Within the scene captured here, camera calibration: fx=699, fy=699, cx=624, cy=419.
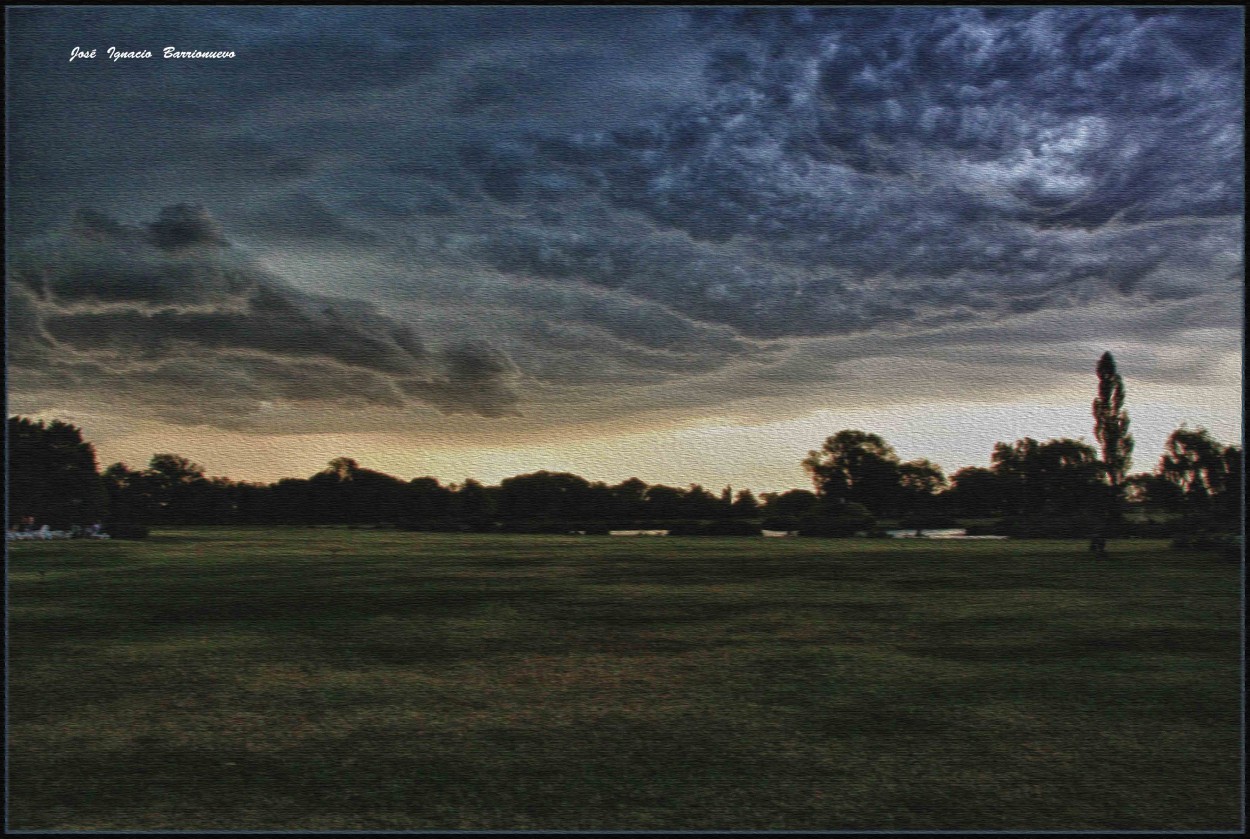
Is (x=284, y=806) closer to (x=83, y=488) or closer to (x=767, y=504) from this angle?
(x=83, y=488)

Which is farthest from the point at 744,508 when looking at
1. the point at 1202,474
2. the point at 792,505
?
the point at 1202,474

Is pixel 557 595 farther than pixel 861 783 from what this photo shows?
Yes

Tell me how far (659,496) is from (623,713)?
2561cm

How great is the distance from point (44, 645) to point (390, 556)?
53.0 ft

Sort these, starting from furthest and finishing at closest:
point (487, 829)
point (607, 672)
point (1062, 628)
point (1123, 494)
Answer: point (1123, 494), point (1062, 628), point (607, 672), point (487, 829)

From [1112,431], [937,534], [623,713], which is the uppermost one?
[1112,431]

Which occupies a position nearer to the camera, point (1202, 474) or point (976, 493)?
point (1202, 474)

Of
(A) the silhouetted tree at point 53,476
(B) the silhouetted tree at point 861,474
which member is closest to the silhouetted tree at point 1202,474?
(B) the silhouetted tree at point 861,474

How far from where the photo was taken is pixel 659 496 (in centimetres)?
3130

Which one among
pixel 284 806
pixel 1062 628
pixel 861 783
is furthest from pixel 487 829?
pixel 1062 628

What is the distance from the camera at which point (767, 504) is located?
41031mm

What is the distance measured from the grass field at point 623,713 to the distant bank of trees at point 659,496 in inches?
330

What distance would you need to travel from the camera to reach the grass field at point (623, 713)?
4.23 metres

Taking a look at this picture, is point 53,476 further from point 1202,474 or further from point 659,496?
point 1202,474
